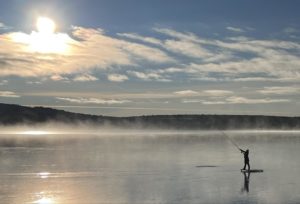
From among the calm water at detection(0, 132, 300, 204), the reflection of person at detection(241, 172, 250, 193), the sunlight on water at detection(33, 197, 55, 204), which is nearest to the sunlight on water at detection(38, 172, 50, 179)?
the calm water at detection(0, 132, 300, 204)

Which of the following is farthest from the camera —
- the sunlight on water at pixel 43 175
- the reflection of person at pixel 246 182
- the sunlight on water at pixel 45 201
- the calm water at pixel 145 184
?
the sunlight on water at pixel 43 175

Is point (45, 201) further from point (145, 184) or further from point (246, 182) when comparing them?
point (246, 182)

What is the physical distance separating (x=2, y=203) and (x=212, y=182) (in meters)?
17.3

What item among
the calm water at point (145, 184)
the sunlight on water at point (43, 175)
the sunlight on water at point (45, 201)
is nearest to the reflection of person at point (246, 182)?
the calm water at point (145, 184)

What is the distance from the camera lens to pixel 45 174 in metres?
48.2

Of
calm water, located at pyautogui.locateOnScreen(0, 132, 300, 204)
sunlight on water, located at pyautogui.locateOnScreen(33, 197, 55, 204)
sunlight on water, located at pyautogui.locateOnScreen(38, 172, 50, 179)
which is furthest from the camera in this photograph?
sunlight on water, located at pyautogui.locateOnScreen(38, 172, 50, 179)

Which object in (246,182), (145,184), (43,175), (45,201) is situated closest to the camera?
(45,201)

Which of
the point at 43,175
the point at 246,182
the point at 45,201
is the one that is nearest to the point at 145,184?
the point at 246,182

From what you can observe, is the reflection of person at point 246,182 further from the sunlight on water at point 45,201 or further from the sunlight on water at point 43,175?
the sunlight on water at point 43,175

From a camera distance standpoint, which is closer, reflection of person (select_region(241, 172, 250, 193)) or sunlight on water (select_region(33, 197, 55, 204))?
sunlight on water (select_region(33, 197, 55, 204))

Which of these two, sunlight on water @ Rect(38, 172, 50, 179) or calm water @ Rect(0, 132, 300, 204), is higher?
calm water @ Rect(0, 132, 300, 204)

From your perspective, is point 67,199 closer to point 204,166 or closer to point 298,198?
point 298,198

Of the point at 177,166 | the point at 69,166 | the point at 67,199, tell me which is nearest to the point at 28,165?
the point at 69,166

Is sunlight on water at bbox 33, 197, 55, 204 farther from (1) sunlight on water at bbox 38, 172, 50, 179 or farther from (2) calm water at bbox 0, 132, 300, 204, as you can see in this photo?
(1) sunlight on water at bbox 38, 172, 50, 179
